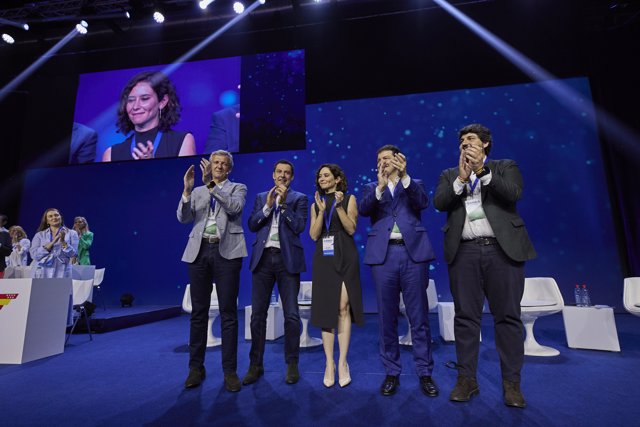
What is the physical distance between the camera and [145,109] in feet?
19.9

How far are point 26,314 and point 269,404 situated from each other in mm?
2508

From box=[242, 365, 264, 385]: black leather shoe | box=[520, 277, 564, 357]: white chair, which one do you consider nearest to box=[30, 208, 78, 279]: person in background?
box=[242, 365, 264, 385]: black leather shoe

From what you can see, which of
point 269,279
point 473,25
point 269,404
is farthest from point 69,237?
point 473,25

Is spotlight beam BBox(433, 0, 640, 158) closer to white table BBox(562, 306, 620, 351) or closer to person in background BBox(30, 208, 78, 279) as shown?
white table BBox(562, 306, 620, 351)

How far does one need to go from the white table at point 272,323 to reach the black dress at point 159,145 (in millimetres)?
3676

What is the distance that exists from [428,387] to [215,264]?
1.45 m

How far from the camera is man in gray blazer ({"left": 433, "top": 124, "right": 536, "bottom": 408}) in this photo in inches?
65.9

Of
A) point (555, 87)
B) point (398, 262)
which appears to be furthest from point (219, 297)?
point (555, 87)

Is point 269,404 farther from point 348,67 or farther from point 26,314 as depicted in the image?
point 348,67

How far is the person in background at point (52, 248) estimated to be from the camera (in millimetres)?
3816

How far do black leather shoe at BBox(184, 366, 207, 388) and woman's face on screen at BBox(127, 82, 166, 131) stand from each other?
5.21m

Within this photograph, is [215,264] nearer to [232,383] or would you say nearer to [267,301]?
[267,301]

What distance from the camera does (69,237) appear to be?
4.05m

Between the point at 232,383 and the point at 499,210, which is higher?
the point at 499,210
